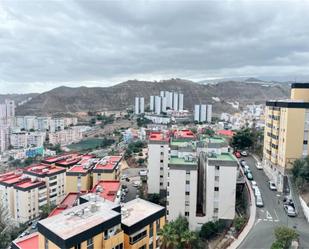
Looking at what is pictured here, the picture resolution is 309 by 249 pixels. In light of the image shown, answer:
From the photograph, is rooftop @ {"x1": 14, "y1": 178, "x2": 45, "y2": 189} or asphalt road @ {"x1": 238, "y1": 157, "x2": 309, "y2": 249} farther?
rooftop @ {"x1": 14, "y1": 178, "x2": 45, "y2": 189}

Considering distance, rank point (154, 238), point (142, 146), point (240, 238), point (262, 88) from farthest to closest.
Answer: point (262, 88)
point (142, 146)
point (240, 238)
point (154, 238)

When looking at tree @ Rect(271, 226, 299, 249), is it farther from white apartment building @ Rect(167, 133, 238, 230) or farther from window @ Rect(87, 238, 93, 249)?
window @ Rect(87, 238, 93, 249)

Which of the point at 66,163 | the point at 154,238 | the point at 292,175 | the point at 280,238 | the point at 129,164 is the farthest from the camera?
the point at 129,164

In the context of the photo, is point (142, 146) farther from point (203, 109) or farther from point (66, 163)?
point (203, 109)

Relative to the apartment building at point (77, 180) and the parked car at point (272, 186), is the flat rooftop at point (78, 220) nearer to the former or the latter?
the apartment building at point (77, 180)

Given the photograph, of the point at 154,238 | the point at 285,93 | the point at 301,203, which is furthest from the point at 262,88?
the point at 154,238

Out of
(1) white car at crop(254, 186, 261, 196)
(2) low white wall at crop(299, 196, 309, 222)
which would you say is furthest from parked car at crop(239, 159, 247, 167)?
(2) low white wall at crop(299, 196, 309, 222)

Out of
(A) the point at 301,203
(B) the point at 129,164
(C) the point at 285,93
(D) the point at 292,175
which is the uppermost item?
(C) the point at 285,93
